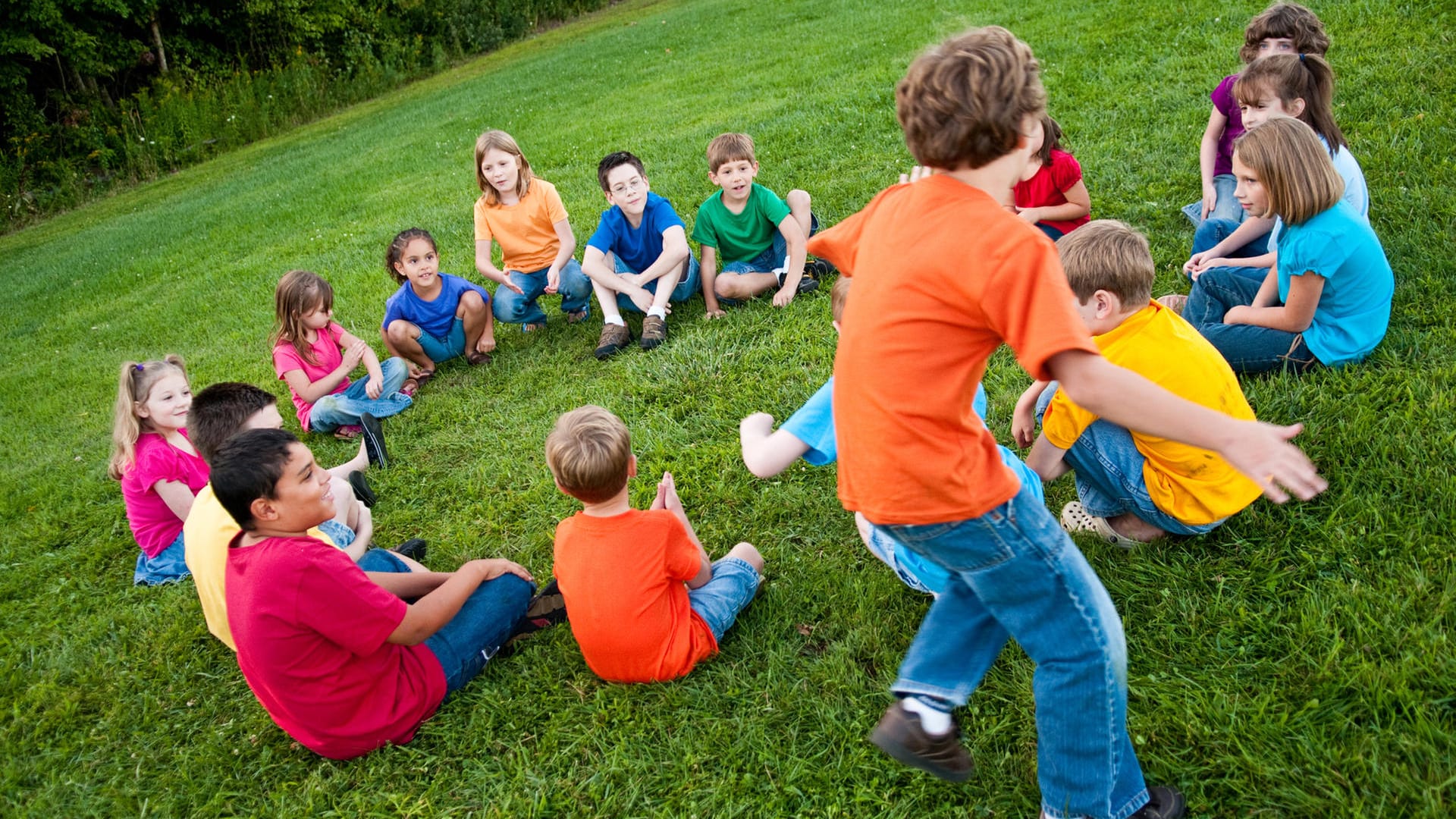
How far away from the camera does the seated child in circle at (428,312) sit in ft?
20.0

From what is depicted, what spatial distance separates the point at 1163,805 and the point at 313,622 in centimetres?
246

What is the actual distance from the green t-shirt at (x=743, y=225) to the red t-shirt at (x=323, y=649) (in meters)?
3.63

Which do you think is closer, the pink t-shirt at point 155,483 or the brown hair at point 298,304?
the pink t-shirt at point 155,483

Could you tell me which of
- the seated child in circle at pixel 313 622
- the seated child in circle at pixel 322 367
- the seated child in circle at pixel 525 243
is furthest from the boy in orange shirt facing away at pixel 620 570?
the seated child in circle at pixel 525 243

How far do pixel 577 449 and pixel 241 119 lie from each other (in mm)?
21140

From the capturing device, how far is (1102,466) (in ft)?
10.3

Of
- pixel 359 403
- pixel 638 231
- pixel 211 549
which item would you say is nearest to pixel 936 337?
pixel 211 549

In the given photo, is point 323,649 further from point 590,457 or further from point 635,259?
point 635,259

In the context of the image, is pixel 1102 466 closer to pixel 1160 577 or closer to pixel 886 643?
pixel 1160 577

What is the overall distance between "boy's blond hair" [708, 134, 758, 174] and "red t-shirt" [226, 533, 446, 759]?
12.0ft

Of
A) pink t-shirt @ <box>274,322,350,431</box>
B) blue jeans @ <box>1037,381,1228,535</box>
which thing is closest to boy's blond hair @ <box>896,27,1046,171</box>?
blue jeans @ <box>1037,381,1228,535</box>

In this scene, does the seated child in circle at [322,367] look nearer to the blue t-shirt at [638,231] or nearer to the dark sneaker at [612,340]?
the dark sneaker at [612,340]

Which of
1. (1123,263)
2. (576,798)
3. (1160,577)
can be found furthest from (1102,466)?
(576,798)

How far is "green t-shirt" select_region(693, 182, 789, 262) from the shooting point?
6.04m
